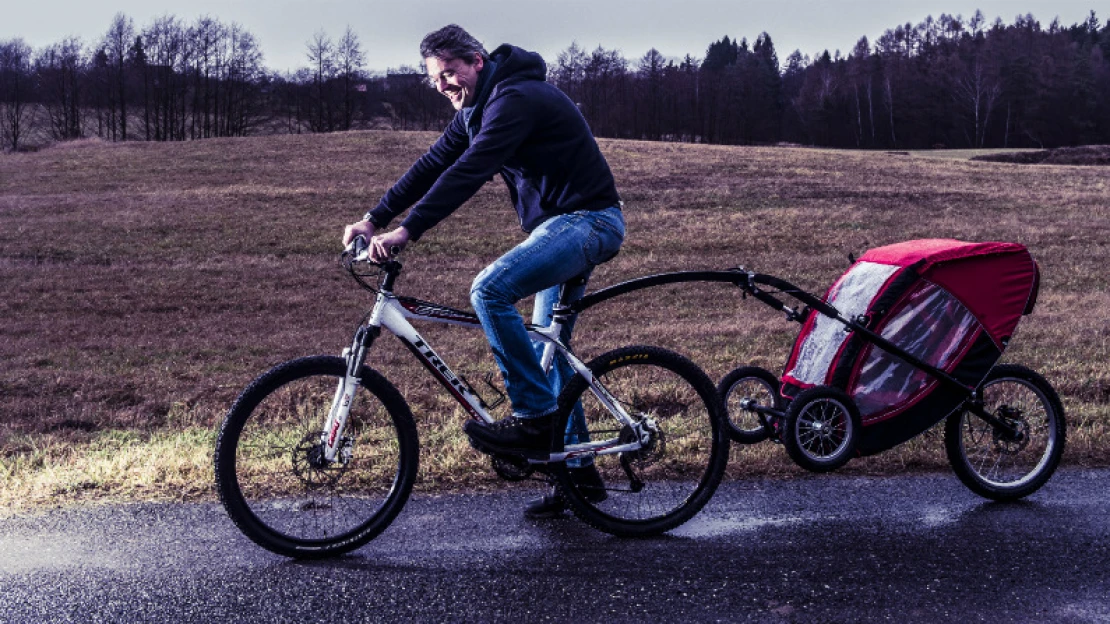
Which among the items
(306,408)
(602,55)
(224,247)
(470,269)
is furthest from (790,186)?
(602,55)

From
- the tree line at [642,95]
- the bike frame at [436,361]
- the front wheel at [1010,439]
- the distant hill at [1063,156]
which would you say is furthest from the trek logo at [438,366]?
the tree line at [642,95]

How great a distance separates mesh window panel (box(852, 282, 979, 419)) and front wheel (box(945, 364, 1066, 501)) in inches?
9.8

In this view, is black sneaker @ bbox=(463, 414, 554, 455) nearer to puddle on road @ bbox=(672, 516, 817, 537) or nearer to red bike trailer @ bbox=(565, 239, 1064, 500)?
puddle on road @ bbox=(672, 516, 817, 537)

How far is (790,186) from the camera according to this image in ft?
114

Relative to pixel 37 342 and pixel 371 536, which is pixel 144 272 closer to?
pixel 37 342

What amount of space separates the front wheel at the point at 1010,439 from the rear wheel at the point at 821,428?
54 cm

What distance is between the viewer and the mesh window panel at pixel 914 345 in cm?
471

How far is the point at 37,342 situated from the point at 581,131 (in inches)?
505

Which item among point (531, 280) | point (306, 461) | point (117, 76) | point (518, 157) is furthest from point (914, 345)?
point (117, 76)

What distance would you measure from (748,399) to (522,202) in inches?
59.0

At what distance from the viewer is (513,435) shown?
420cm

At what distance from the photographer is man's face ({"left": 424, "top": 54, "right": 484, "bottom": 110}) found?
427cm

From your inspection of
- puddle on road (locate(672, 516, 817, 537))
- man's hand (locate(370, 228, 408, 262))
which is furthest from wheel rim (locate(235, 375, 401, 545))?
puddle on road (locate(672, 516, 817, 537))

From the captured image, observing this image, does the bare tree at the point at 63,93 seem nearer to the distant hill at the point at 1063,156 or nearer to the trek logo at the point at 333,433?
the distant hill at the point at 1063,156
